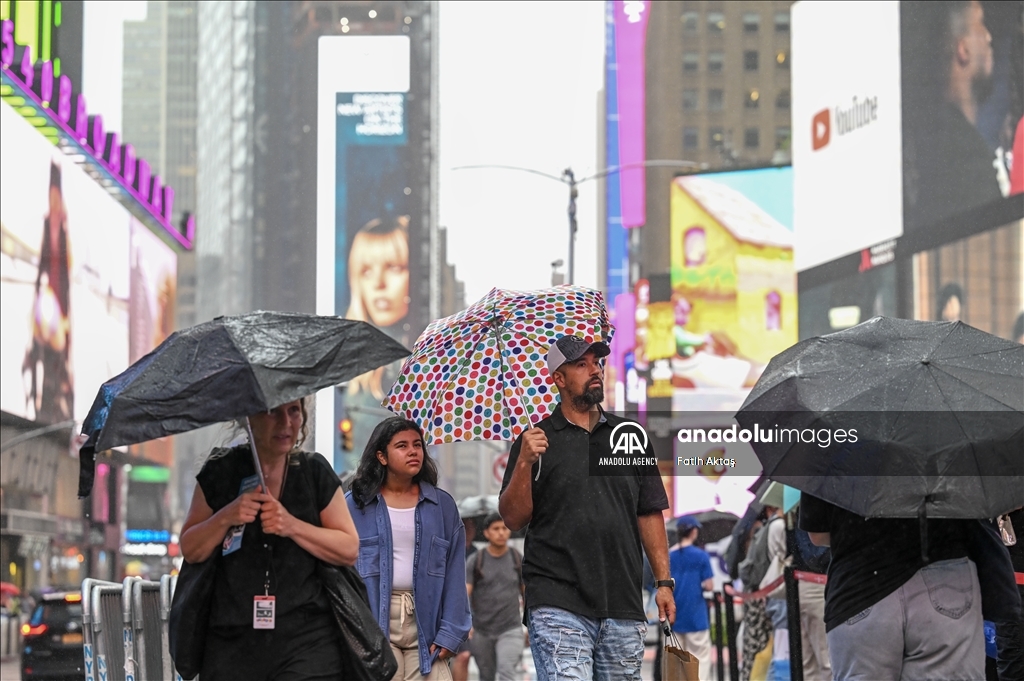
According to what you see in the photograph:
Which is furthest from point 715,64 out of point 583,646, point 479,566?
point 583,646

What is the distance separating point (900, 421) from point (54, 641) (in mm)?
15298

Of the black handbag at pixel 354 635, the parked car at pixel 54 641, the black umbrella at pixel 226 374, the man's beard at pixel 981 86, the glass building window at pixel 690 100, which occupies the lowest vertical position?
the parked car at pixel 54 641

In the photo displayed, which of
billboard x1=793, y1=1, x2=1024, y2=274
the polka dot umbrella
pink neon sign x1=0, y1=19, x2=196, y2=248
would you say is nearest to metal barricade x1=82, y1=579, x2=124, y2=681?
the polka dot umbrella

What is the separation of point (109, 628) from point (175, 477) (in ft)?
474

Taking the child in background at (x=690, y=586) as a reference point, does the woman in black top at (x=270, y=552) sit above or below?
above

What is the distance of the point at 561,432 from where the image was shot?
671 cm

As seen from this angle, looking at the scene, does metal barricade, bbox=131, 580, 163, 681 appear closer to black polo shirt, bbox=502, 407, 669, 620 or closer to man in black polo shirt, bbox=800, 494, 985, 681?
black polo shirt, bbox=502, 407, 669, 620

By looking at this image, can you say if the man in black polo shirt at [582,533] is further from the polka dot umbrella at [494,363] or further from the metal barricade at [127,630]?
the metal barricade at [127,630]

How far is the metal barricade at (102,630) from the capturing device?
29.2 ft

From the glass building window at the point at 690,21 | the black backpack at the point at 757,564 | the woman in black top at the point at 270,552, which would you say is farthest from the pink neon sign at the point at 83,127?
the woman in black top at the point at 270,552

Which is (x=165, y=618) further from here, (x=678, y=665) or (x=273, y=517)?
(x=273, y=517)

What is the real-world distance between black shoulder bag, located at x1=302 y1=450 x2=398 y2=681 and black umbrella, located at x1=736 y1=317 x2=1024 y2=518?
163cm

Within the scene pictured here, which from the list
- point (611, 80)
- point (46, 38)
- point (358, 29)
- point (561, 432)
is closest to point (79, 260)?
point (46, 38)

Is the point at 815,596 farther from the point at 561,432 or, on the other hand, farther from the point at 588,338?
the point at 561,432
